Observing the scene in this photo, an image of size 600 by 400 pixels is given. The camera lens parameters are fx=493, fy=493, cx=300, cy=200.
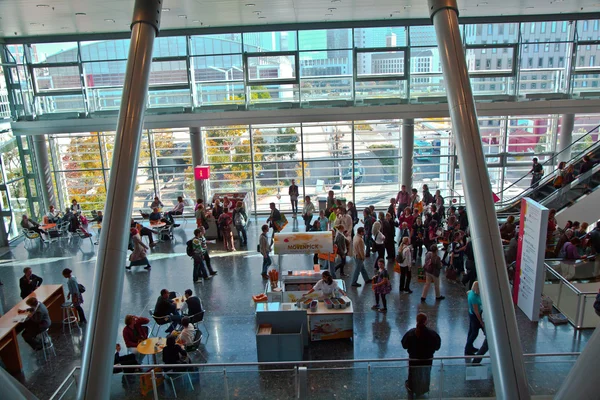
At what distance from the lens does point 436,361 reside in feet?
24.0

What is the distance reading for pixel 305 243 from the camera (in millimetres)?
11219

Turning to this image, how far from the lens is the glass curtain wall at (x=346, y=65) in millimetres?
17625

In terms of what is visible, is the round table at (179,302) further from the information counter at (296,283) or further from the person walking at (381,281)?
the person walking at (381,281)

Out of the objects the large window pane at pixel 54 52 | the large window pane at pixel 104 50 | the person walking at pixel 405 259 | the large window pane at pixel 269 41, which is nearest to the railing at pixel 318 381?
the person walking at pixel 405 259

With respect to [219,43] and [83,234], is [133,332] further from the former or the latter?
[219,43]

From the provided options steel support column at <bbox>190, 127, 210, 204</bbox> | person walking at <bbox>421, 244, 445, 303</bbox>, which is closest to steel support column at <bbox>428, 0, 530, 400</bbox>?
person walking at <bbox>421, 244, 445, 303</bbox>

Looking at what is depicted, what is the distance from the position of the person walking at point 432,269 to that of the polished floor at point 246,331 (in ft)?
0.80

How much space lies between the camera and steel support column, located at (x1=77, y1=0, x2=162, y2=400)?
344cm

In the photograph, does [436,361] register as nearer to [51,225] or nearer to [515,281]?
[515,281]

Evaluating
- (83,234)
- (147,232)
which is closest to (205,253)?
(147,232)

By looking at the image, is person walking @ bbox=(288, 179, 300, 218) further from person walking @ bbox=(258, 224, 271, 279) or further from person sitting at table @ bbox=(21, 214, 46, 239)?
person sitting at table @ bbox=(21, 214, 46, 239)

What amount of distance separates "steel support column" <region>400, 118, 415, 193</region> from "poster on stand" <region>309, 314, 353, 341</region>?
394 inches

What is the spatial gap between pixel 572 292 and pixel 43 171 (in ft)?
59.5

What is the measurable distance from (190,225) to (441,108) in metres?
10.0
